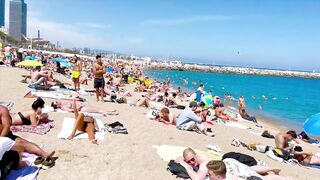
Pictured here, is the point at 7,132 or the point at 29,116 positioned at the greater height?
the point at 7,132

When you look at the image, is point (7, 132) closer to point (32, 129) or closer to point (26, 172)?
point (26, 172)

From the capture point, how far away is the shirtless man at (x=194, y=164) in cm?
548

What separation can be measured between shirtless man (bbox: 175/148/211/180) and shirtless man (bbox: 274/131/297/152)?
3.26m

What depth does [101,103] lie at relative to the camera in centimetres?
1202

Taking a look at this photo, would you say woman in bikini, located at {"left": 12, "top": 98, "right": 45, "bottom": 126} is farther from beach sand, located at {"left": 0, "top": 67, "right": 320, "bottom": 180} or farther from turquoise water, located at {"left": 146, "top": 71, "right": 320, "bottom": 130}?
turquoise water, located at {"left": 146, "top": 71, "right": 320, "bottom": 130}

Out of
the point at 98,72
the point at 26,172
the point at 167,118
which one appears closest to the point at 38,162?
the point at 26,172

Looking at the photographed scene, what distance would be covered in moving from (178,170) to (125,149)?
4.46 ft

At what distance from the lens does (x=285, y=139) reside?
8.55 meters

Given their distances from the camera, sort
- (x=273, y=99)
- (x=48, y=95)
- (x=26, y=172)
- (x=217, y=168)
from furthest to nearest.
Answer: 1. (x=273, y=99)
2. (x=48, y=95)
3. (x=26, y=172)
4. (x=217, y=168)

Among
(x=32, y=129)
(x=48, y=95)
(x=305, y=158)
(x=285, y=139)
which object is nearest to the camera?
(x=32, y=129)

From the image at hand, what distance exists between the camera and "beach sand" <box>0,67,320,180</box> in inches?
224

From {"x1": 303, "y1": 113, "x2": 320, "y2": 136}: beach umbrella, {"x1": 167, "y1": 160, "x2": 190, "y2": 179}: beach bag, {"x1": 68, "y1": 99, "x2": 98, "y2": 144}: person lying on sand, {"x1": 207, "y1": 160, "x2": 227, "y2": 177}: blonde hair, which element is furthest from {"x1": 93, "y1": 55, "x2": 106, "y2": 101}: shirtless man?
{"x1": 207, "y1": 160, "x2": 227, "y2": 177}: blonde hair

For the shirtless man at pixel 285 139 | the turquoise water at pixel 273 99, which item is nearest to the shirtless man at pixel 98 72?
the shirtless man at pixel 285 139

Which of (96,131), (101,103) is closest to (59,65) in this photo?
(101,103)
